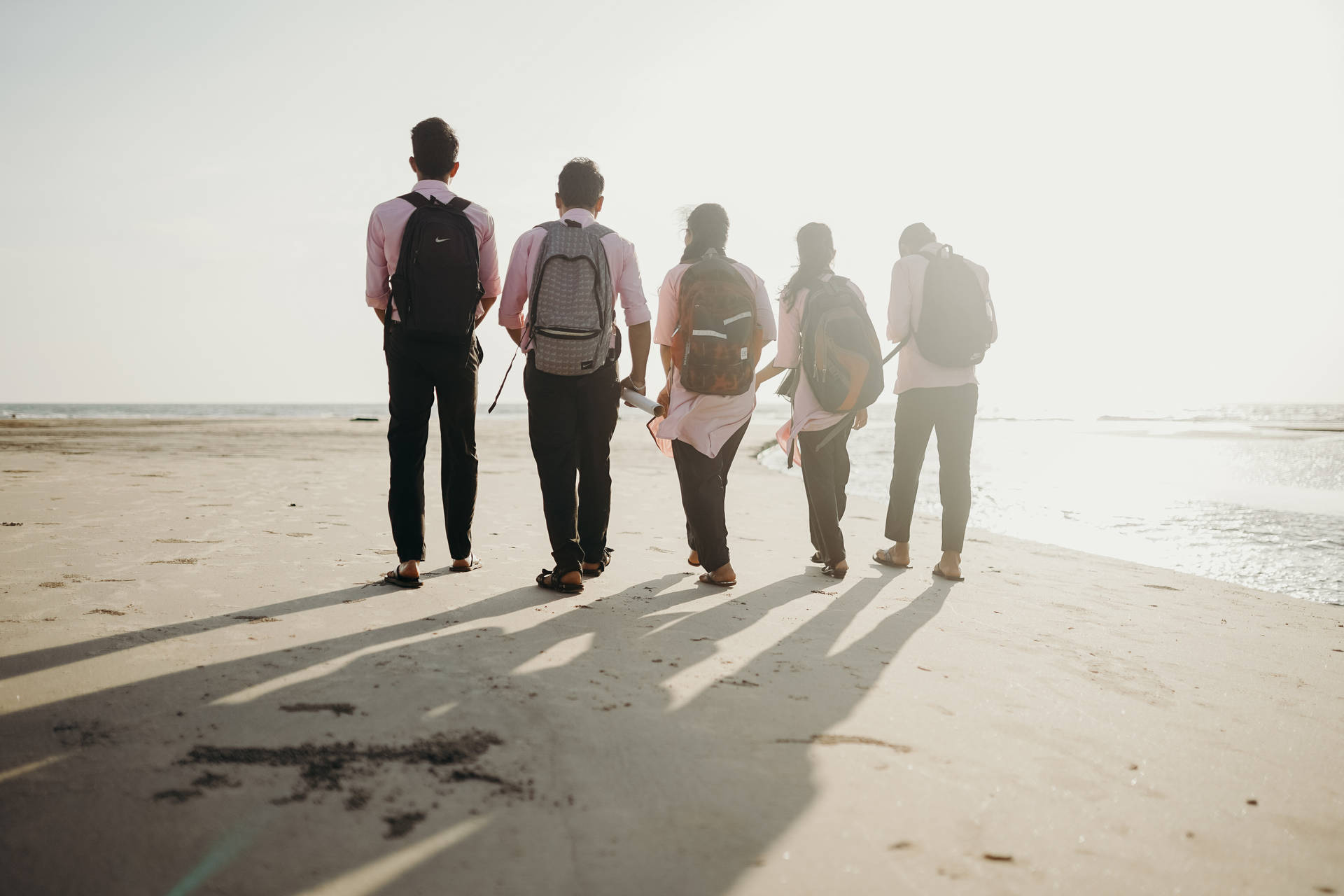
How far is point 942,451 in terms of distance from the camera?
477cm

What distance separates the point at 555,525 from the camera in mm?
3750

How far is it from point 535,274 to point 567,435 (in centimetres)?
79

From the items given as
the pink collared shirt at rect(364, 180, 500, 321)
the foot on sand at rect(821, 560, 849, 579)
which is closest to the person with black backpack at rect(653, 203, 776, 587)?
the foot on sand at rect(821, 560, 849, 579)

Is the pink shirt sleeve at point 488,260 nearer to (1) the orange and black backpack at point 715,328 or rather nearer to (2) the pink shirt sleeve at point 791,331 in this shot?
(1) the orange and black backpack at point 715,328

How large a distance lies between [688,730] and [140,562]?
316cm

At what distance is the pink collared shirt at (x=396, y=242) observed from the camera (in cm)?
359

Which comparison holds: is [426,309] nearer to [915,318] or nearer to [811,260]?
[811,260]

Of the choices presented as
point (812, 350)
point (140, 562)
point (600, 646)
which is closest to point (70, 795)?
point (600, 646)

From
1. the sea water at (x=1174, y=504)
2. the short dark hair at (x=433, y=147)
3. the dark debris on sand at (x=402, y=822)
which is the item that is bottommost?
the sea water at (x=1174, y=504)

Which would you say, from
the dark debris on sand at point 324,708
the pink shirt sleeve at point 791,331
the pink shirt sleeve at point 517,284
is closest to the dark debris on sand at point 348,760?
the dark debris on sand at point 324,708

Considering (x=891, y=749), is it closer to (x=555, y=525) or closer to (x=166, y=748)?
(x=166, y=748)

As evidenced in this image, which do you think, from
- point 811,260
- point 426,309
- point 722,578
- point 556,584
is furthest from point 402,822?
point 811,260

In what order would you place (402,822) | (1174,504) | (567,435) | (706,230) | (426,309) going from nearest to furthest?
(402,822)
(426,309)
(567,435)
(706,230)
(1174,504)

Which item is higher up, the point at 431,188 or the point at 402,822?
the point at 431,188
